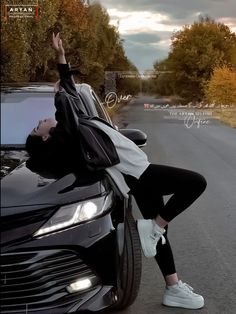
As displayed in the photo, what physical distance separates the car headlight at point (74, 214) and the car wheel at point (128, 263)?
0.71 ft

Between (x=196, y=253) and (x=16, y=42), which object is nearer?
(x=196, y=253)

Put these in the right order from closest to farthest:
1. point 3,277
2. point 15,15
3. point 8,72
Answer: point 3,277 < point 8,72 < point 15,15

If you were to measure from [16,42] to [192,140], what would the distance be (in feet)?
21.5

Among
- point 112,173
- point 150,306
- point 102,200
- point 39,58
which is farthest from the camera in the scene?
point 39,58

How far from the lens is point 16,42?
13.2 meters

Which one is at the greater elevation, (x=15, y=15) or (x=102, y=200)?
(x=15, y=15)

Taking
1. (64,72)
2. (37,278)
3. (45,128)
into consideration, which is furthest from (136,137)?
(37,278)

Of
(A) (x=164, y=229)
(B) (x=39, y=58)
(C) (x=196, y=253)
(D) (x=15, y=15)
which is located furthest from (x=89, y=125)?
(B) (x=39, y=58)

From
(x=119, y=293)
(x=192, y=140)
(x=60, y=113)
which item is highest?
(x=60, y=113)

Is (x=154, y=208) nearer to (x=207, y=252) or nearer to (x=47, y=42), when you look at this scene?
(x=207, y=252)

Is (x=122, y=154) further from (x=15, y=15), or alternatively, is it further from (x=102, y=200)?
(x=15, y=15)

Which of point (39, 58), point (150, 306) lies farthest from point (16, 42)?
point (150, 306)

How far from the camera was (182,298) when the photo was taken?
3.69 metres

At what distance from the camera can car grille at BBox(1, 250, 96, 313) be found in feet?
8.73
